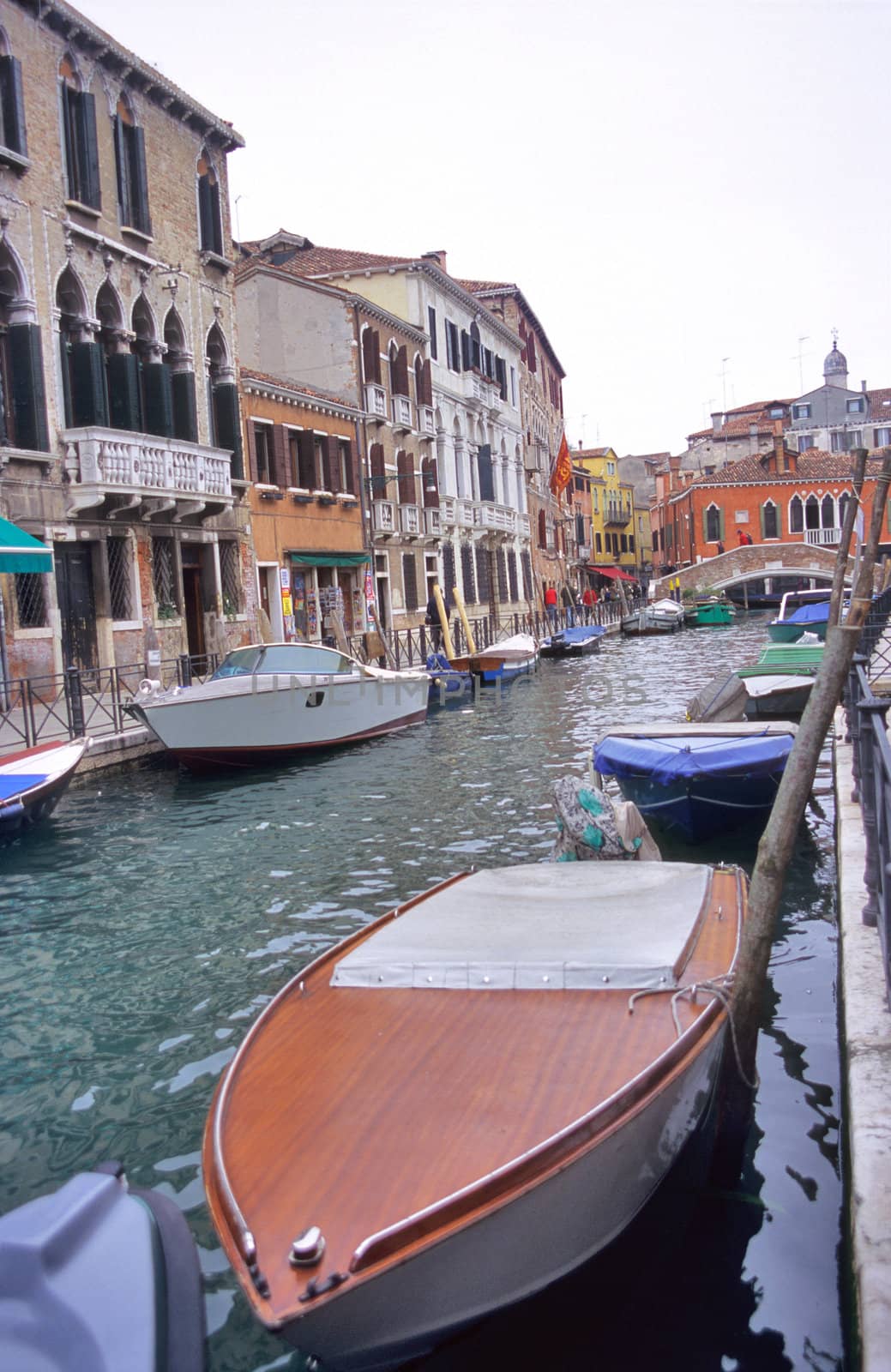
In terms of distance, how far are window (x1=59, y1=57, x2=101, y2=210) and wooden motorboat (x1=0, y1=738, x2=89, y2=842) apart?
9853 mm

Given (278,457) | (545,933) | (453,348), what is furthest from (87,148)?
(453,348)

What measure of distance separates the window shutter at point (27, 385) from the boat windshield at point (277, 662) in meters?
4.32

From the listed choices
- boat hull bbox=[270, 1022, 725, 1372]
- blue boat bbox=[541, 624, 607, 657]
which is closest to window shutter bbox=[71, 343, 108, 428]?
boat hull bbox=[270, 1022, 725, 1372]

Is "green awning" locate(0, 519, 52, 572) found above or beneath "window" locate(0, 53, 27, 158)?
beneath

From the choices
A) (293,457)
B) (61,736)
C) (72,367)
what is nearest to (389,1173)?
(61,736)

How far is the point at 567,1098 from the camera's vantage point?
328 cm

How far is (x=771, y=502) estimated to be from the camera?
185ft

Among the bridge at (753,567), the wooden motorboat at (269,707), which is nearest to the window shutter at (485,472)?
the bridge at (753,567)

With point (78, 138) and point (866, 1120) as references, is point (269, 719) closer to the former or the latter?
point (78, 138)

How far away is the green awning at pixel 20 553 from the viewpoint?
11.7 m

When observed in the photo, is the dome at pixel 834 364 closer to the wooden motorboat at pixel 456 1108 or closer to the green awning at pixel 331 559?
the green awning at pixel 331 559

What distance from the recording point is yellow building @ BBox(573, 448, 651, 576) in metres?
75.6

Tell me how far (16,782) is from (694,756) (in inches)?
217

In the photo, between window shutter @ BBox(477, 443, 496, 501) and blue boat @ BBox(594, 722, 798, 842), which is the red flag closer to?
window shutter @ BBox(477, 443, 496, 501)
